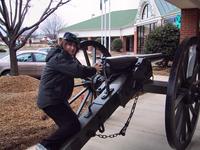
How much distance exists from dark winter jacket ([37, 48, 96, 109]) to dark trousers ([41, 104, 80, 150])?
0.09 meters

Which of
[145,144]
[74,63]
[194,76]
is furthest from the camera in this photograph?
[145,144]

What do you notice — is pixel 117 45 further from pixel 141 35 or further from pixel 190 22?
pixel 190 22

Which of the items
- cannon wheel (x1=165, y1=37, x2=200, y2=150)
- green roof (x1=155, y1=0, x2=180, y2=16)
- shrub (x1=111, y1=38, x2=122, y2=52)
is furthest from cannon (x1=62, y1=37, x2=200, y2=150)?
shrub (x1=111, y1=38, x2=122, y2=52)

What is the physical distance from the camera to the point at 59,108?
3.72 m

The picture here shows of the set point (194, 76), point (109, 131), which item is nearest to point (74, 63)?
point (194, 76)

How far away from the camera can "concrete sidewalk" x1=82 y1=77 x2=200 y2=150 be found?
5.21 meters

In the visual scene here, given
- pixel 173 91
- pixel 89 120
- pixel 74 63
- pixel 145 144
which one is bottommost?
pixel 145 144

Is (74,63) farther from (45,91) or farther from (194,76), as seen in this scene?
(194,76)

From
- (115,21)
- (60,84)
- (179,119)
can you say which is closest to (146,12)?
(115,21)

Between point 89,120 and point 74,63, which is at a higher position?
point 74,63

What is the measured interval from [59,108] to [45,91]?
23cm

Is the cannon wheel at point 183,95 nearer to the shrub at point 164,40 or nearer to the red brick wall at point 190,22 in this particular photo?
the red brick wall at point 190,22

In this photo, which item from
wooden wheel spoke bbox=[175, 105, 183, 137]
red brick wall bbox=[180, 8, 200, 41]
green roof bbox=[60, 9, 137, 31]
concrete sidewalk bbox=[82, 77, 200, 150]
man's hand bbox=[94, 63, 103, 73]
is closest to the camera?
man's hand bbox=[94, 63, 103, 73]

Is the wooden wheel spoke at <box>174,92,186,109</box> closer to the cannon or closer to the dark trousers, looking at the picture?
the cannon
